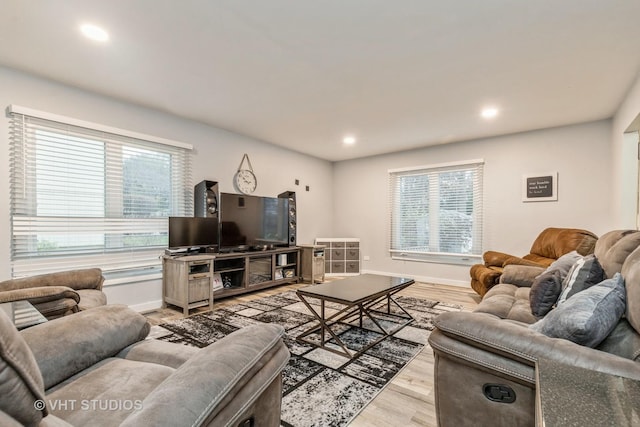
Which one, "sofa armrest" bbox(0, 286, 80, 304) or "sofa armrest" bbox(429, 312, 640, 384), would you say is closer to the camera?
"sofa armrest" bbox(429, 312, 640, 384)

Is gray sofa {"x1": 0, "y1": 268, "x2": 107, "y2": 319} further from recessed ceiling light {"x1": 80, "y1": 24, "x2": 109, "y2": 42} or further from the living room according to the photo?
recessed ceiling light {"x1": 80, "y1": 24, "x2": 109, "y2": 42}

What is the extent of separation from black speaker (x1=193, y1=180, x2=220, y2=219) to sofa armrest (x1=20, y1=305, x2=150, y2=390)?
8.34 ft

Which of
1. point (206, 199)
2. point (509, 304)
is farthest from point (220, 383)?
point (206, 199)

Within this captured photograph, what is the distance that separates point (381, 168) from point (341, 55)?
364 cm

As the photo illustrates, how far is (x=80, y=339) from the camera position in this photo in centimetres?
119


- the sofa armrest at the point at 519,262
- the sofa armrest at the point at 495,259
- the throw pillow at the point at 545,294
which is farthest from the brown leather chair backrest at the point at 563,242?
the throw pillow at the point at 545,294

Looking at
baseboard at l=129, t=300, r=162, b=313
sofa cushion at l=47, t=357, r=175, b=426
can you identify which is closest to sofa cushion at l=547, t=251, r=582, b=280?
sofa cushion at l=47, t=357, r=175, b=426

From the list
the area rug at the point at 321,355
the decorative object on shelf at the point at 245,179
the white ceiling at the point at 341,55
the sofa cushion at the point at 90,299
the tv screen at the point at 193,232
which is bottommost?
the area rug at the point at 321,355

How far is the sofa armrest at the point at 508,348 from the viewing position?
1004mm

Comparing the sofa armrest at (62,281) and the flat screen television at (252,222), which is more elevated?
the flat screen television at (252,222)

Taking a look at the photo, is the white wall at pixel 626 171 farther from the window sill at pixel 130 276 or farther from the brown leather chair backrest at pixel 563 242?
the window sill at pixel 130 276

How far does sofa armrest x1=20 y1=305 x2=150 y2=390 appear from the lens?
1090 millimetres

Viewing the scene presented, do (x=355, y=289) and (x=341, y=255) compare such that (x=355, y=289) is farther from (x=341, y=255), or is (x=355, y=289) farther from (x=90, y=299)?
(x=341, y=255)

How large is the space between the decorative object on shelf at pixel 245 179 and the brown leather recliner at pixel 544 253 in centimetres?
344
